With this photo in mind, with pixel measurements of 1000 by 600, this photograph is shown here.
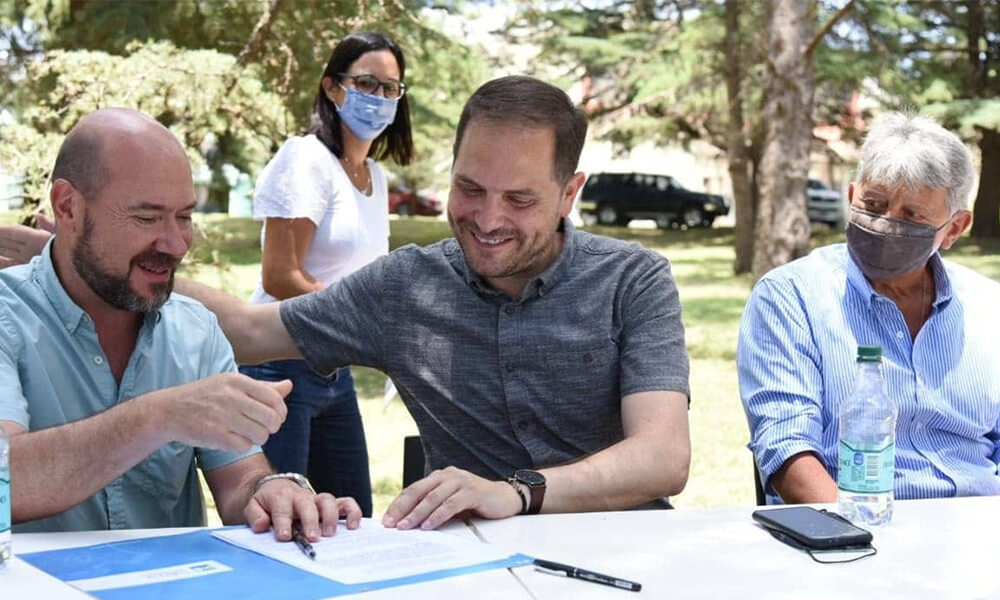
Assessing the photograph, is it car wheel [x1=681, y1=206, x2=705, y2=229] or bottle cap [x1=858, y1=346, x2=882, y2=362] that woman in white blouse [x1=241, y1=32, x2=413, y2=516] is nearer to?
bottle cap [x1=858, y1=346, x2=882, y2=362]

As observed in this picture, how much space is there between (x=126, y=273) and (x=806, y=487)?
1.66 m

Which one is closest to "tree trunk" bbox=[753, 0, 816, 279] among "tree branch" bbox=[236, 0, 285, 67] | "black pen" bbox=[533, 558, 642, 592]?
"tree branch" bbox=[236, 0, 285, 67]

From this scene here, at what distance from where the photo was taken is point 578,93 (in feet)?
79.6

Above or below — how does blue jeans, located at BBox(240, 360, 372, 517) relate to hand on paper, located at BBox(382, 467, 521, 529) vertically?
below

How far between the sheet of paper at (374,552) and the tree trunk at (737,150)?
16.3 metres

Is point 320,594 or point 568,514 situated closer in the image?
point 320,594

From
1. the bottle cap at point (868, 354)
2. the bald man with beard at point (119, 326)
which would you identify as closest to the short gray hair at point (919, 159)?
the bottle cap at point (868, 354)

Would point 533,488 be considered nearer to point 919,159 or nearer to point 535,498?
point 535,498

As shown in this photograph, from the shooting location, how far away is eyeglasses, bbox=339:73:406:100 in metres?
4.04

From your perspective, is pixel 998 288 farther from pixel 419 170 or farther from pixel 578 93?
pixel 419 170

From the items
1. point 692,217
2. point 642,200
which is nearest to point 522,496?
point 642,200

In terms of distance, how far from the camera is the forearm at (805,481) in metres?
2.87

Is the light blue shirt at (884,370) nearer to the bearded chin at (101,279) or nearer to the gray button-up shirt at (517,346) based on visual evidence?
the gray button-up shirt at (517,346)

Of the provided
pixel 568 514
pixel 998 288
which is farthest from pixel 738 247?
pixel 568 514
